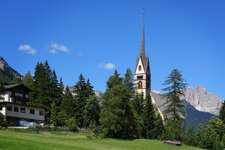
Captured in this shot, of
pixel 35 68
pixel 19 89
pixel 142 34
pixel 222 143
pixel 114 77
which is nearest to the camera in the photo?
pixel 222 143

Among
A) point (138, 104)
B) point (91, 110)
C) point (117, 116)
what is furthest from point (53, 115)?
point (117, 116)

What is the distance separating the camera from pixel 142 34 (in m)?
148

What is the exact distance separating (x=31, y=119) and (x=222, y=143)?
35.2m

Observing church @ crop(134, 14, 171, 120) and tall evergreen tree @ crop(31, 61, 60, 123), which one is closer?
tall evergreen tree @ crop(31, 61, 60, 123)

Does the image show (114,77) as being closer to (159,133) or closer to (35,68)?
(159,133)

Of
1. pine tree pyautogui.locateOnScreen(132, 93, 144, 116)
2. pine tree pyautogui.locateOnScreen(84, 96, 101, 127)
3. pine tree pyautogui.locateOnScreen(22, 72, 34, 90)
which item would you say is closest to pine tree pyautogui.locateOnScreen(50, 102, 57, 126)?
pine tree pyautogui.locateOnScreen(84, 96, 101, 127)

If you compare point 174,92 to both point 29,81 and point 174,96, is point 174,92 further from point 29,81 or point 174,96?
point 29,81

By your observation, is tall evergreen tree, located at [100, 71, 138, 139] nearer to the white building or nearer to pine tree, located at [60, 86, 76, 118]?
pine tree, located at [60, 86, 76, 118]

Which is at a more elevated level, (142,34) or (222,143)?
(142,34)

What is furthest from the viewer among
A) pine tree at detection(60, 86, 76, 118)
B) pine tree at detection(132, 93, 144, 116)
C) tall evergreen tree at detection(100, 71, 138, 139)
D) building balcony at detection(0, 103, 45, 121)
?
pine tree at detection(60, 86, 76, 118)

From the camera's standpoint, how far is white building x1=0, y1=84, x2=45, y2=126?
282 feet

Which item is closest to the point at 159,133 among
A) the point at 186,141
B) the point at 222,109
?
the point at 186,141

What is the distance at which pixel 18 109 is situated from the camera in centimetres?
8969

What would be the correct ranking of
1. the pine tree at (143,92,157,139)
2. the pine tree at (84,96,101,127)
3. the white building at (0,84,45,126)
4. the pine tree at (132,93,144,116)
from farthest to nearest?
the pine tree at (84,96,101,127) < the pine tree at (132,93,144,116) < the white building at (0,84,45,126) < the pine tree at (143,92,157,139)
